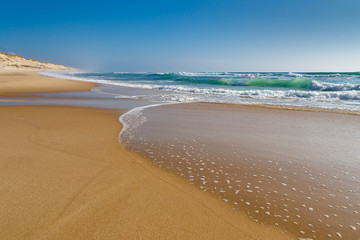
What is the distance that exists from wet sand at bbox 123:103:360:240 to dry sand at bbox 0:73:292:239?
27 cm

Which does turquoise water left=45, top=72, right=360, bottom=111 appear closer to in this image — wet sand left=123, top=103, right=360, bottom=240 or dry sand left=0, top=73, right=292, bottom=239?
wet sand left=123, top=103, right=360, bottom=240

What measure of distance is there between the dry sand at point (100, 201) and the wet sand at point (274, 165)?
273 mm

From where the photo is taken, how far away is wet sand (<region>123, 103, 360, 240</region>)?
2056 mm

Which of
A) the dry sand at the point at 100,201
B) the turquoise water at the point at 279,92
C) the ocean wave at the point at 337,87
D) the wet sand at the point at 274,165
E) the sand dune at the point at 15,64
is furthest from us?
the sand dune at the point at 15,64

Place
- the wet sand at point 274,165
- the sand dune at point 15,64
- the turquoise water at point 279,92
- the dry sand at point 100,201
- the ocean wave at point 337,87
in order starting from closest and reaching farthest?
the dry sand at point 100,201, the wet sand at point 274,165, the turquoise water at point 279,92, the ocean wave at point 337,87, the sand dune at point 15,64

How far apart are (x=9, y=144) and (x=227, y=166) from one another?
135 inches

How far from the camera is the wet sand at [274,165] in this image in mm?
2056

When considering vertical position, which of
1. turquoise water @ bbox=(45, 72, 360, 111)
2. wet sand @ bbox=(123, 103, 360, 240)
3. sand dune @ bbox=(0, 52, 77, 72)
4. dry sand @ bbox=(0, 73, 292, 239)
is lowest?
turquoise water @ bbox=(45, 72, 360, 111)

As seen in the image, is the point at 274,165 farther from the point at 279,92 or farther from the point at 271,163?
the point at 279,92

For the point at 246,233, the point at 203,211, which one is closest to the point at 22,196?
the point at 203,211

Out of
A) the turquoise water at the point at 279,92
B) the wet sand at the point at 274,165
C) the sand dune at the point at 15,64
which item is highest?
the sand dune at the point at 15,64

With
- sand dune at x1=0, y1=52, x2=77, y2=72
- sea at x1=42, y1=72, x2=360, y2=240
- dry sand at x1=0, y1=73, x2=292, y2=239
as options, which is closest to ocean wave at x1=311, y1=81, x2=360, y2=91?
sea at x1=42, y1=72, x2=360, y2=240

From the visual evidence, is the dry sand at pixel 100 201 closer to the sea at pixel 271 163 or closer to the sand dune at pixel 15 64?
the sea at pixel 271 163

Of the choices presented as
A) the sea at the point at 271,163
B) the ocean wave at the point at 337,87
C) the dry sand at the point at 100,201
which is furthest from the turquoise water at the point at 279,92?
the dry sand at the point at 100,201
